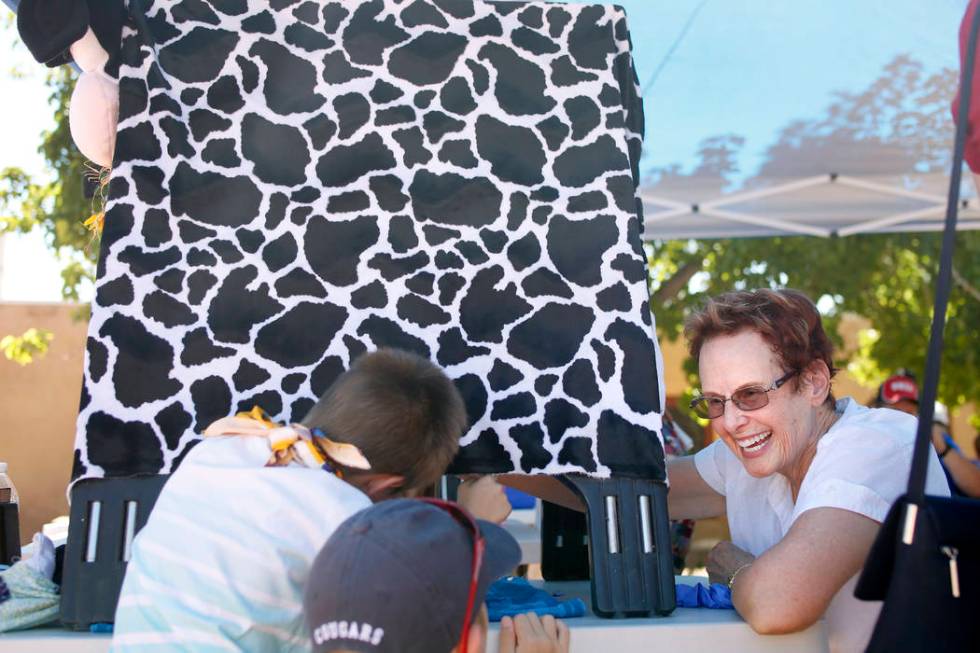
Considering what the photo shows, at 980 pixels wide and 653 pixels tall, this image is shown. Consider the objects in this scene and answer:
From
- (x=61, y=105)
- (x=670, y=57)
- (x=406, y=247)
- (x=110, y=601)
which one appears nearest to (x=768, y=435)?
(x=406, y=247)

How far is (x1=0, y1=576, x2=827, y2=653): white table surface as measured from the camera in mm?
1938

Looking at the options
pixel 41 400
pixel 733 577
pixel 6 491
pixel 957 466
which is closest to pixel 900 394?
pixel 957 466

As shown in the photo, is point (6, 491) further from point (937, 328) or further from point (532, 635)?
point (937, 328)

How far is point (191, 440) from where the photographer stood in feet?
7.08

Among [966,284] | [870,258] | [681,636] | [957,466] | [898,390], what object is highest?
[870,258]

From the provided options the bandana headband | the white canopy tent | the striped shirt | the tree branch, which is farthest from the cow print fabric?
the tree branch

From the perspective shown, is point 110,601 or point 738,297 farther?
point 738,297

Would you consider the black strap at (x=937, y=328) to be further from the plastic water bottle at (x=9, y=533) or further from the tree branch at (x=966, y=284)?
the tree branch at (x=966, y=284)

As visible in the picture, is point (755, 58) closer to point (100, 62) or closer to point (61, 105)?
point (100, 62)

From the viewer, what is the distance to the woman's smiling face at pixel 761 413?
2463 mm

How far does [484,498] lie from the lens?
8.27 ft

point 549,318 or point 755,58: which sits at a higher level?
point 755,58

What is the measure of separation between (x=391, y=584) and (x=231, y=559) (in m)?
0.37

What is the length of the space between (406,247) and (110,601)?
3.39 ft
